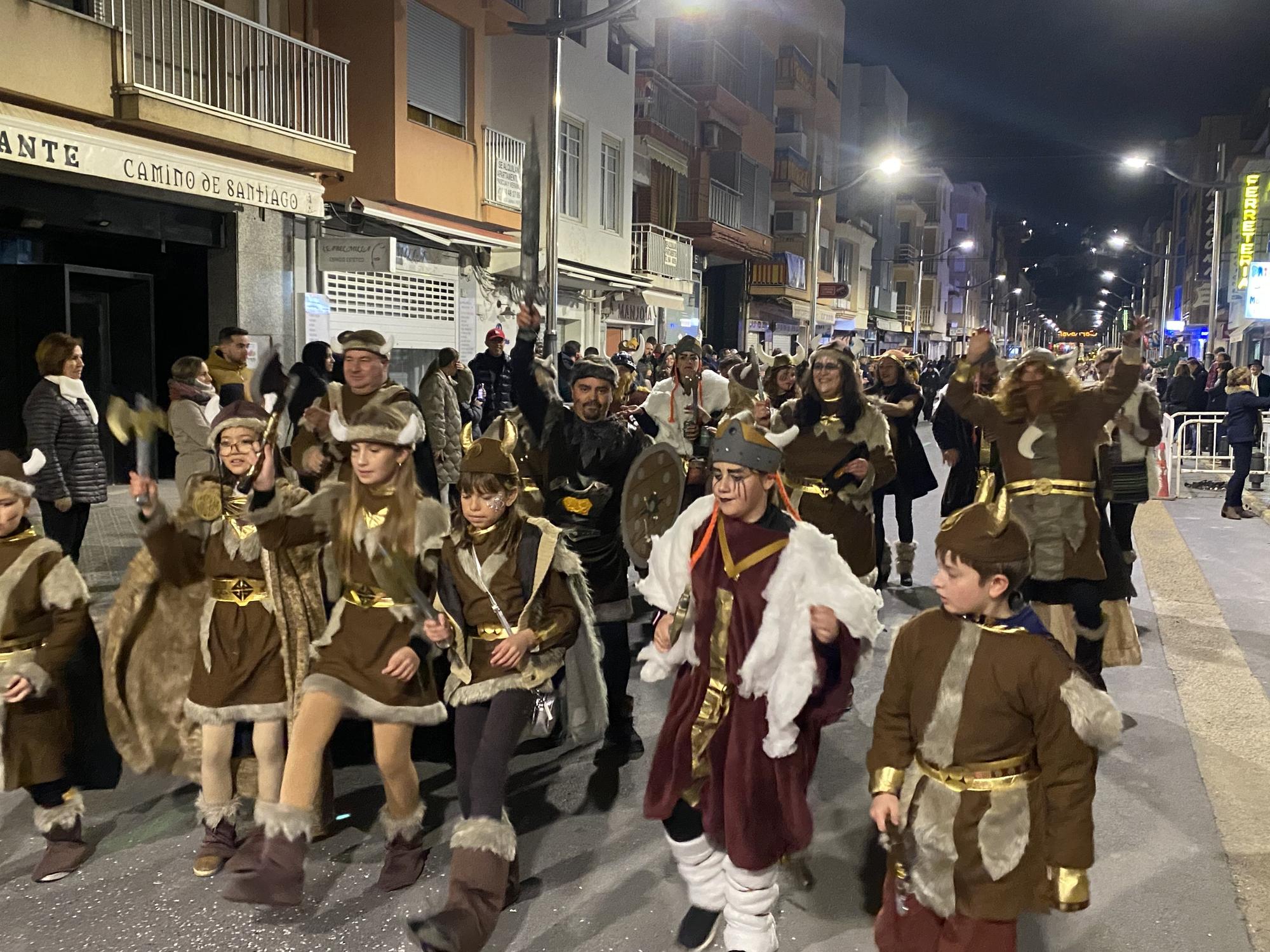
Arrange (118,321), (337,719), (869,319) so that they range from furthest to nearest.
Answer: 1. (869,319)
2. (118,321)
3. (337,719)

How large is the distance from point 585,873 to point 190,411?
5.22 meters

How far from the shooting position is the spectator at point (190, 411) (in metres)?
8.06

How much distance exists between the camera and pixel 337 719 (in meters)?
3.98

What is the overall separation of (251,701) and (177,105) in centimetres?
955

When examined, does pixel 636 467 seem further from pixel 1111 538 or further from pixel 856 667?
pixel 1111 538

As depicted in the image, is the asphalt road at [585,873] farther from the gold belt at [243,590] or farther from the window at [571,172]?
the window at [571,172]

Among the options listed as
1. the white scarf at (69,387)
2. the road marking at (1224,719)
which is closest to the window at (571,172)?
the road marking at (1224,719)

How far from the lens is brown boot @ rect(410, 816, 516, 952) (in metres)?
3.43

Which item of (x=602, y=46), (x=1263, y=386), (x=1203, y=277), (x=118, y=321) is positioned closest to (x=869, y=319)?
(x=1203, y=277)

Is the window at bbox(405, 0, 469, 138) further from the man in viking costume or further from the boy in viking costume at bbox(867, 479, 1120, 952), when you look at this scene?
the boy in viking costume at bbox(867, 479, 1120, 952)

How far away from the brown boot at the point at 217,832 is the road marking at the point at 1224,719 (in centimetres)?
361

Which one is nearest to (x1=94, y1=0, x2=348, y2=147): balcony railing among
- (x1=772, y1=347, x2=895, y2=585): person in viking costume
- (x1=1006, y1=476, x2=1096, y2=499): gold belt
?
(x1=772, y1=347, x2=895, y2=585): person in viking costume

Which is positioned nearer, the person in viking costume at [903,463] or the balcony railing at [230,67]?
the person in viking costume at [903,463]

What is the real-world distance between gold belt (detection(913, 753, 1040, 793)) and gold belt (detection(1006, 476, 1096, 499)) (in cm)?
263
